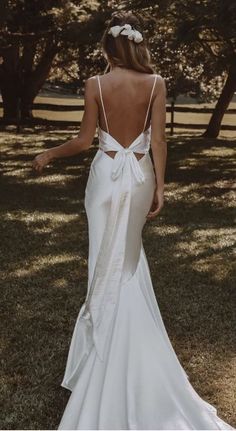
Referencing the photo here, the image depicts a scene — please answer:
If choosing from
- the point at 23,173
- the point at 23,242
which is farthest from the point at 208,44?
the point at 23,242

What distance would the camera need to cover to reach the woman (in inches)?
157

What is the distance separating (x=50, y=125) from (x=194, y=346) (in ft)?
85.4

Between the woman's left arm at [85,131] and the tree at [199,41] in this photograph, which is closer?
the woman's left arm at [85,131]

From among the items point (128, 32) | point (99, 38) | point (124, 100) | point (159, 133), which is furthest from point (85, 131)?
point (99, 38)

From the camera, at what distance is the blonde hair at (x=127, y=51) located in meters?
4.05

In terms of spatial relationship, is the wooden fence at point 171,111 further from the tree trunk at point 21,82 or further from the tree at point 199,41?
the tree at point 199,41

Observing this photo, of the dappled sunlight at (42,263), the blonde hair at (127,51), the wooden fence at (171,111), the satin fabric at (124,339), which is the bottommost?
the wooden fence at (171,111)

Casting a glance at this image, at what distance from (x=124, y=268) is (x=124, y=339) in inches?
18.3

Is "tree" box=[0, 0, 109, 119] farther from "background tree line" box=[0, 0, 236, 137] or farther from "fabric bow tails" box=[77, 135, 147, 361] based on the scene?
"fabric bow tails" box=[77, 135, 147, 361]

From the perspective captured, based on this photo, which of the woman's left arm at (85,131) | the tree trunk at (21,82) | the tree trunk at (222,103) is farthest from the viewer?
the tree trunk at (21,82)

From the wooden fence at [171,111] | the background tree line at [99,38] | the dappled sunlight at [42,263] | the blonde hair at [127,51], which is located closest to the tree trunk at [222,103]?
the background tree line at [99,38]

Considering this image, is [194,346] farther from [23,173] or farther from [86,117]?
[23,173]

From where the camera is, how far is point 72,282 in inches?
294

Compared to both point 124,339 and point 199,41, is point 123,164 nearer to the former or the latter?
point 124,339
